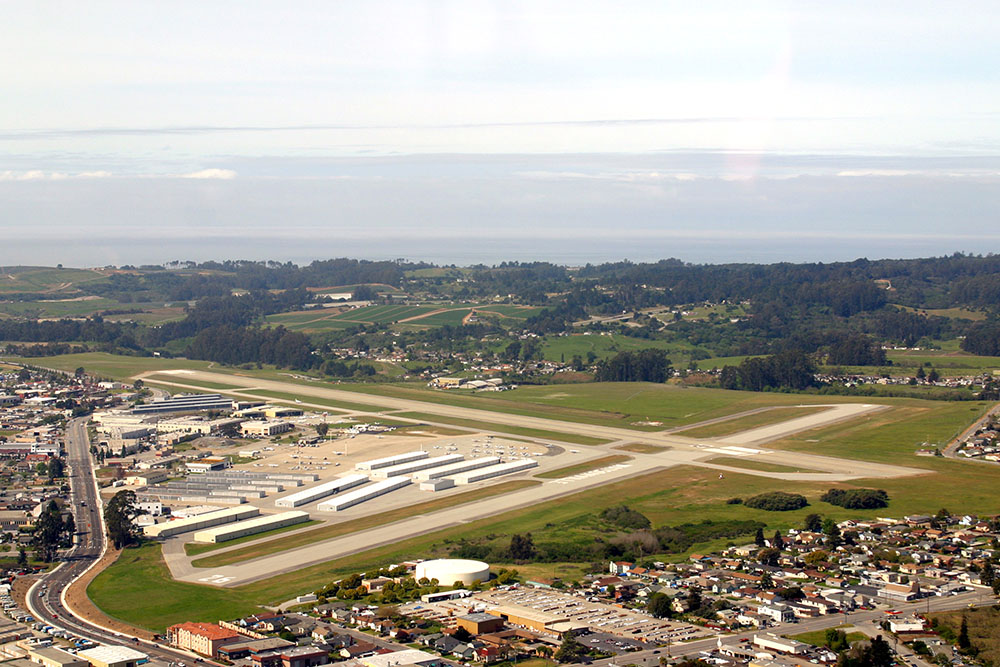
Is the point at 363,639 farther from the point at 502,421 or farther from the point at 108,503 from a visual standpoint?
the point at 502,421

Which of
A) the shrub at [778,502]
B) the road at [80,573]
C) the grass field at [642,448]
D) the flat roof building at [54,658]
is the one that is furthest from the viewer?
the grass field at [642,448]

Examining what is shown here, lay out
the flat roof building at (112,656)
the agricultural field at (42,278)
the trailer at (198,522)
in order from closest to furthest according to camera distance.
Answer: the flat roof building at (112,656)
the trailer at (198,522)
the agricultural field at (42,278)

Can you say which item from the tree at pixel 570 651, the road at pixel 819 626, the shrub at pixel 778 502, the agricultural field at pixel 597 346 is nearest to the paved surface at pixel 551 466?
the shrub at pixel 778 502

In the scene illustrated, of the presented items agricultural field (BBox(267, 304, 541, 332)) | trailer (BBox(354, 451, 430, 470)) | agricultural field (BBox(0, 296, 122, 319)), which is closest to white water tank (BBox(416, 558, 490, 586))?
trailer (BBox(354, 451, 430, 470))

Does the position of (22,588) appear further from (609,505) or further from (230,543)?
(609,505)

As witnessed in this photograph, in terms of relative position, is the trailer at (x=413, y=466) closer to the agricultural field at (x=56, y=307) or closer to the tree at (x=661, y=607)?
the tree at (x=661, y=607)

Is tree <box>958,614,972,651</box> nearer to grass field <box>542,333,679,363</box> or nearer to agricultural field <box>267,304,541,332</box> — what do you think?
grass field <box>542,333,679,363</box>

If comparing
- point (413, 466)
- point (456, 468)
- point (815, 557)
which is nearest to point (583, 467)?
point (456, 468)
